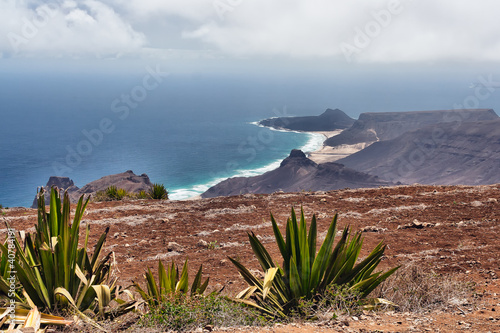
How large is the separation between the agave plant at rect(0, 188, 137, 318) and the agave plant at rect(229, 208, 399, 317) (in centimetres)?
132

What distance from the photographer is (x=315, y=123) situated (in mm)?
155750

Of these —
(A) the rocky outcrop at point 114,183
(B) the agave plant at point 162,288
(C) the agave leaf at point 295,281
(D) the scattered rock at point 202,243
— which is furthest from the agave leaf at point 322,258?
(A) the rocky outcrop at point 114,183

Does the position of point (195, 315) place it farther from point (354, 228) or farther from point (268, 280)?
point (354, 228)

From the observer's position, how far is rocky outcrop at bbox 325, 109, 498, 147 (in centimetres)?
12950

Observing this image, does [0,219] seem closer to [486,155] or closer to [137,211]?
[137,211]

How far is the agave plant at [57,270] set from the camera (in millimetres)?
3363

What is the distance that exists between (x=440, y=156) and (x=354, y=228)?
3996 inches

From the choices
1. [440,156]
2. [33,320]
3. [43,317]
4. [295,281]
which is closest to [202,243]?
A: [295,281]

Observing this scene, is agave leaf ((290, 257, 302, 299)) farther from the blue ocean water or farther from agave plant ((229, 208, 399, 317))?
the blue ocean water

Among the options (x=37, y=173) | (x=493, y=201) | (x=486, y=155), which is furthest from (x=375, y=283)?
(x=486, y=155)

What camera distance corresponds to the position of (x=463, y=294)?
160 inches

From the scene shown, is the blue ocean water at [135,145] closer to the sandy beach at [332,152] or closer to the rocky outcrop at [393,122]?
the sandy beach at [332,152]

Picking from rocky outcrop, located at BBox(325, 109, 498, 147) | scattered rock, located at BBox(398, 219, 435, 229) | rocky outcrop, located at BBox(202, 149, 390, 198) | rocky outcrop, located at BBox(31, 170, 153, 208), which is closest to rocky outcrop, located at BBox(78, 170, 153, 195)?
rocky outcrop, located at BBox(31, 170, 153, 208)

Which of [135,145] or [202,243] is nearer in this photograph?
[202,243]
